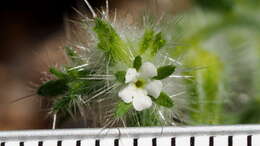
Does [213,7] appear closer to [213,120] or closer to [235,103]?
[235,103]

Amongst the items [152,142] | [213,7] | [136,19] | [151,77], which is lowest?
[152,142]

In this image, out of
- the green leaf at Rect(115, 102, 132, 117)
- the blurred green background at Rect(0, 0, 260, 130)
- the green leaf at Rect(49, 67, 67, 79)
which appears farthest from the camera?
the blurred green background at Rect(0, 0, 260, 130)

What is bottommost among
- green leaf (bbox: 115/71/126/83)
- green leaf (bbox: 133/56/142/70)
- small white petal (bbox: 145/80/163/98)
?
small white petal (bbox: 145/80/163/98)

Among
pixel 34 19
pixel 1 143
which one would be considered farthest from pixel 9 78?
pixel 1 143

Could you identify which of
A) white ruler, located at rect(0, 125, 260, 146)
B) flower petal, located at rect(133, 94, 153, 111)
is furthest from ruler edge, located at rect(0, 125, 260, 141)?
flower petal, located at rect(133, 94, 153, 111)

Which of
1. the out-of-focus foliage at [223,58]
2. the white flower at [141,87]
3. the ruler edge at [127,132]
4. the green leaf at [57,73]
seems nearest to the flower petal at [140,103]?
the white flower at [141,87]

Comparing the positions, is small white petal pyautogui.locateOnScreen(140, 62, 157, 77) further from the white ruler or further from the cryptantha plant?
the white ruler
